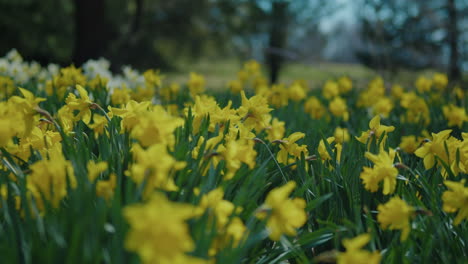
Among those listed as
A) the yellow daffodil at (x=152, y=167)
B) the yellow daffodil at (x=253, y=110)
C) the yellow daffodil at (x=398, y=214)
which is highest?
the yellow daffodil at (x=253, y=110)

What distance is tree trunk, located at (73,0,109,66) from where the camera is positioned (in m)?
7.01

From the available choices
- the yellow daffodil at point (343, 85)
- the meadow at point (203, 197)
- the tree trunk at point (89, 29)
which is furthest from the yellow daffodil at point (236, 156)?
the tree trunk at point (89, 29)

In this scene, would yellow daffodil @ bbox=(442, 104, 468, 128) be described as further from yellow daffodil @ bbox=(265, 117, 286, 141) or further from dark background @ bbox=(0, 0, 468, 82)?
dark background @ bbox=(0, 0, 468, 82)

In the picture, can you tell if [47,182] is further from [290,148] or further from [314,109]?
[314,109]

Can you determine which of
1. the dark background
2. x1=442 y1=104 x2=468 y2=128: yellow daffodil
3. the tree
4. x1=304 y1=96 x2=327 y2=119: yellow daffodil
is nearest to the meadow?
x1=442 y1=104 x2=468 y2=128: yellow daffodil

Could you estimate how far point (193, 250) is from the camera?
91cm

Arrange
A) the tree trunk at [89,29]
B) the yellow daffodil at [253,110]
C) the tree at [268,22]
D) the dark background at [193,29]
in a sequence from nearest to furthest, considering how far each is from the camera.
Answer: the yellow daffodil at [253,110]
the tree trunk at [89,29]
the dark background at [193,29]
the tree at [268,22]

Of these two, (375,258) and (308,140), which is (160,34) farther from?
(375,258)

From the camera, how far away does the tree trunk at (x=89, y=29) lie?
276 inches

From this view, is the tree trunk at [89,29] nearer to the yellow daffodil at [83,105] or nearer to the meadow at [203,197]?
the meadow at [203,197]

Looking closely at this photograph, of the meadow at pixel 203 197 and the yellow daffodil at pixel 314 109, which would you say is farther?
the yellow daffodil at pixel 314 109

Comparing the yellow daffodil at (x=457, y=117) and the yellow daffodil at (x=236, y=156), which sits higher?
the yellow daffodil at (x=236, y=156)

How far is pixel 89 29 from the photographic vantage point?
7.09 meters

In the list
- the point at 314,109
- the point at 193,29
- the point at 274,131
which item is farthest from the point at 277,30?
the point at 274,131
